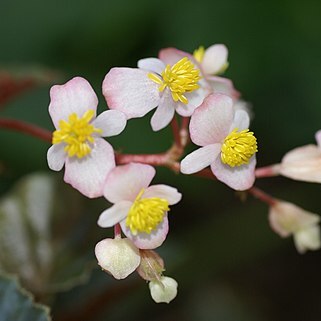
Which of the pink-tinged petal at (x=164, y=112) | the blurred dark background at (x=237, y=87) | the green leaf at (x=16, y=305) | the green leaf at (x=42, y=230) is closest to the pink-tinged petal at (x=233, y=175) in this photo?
the pink-tinged petal at (x=164, y=112)

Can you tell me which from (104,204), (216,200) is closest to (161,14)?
(216,200)

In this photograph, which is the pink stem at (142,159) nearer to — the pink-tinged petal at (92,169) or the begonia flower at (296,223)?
the pink-tinged petal at (92,169)

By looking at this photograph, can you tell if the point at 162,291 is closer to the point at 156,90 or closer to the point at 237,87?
the point at 156,90

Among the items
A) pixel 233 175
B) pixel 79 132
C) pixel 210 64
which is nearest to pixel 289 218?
pixel 233 175

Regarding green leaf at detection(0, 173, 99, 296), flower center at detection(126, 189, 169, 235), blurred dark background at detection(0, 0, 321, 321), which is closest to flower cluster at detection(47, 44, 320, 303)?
flower center at detection(126, 189, 169, 235)

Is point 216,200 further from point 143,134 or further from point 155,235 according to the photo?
point 155,235

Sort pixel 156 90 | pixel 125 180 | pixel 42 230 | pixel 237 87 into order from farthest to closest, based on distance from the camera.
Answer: pixel 237 87
pixel 42 230
pixel 156 90
pixel 125 180
